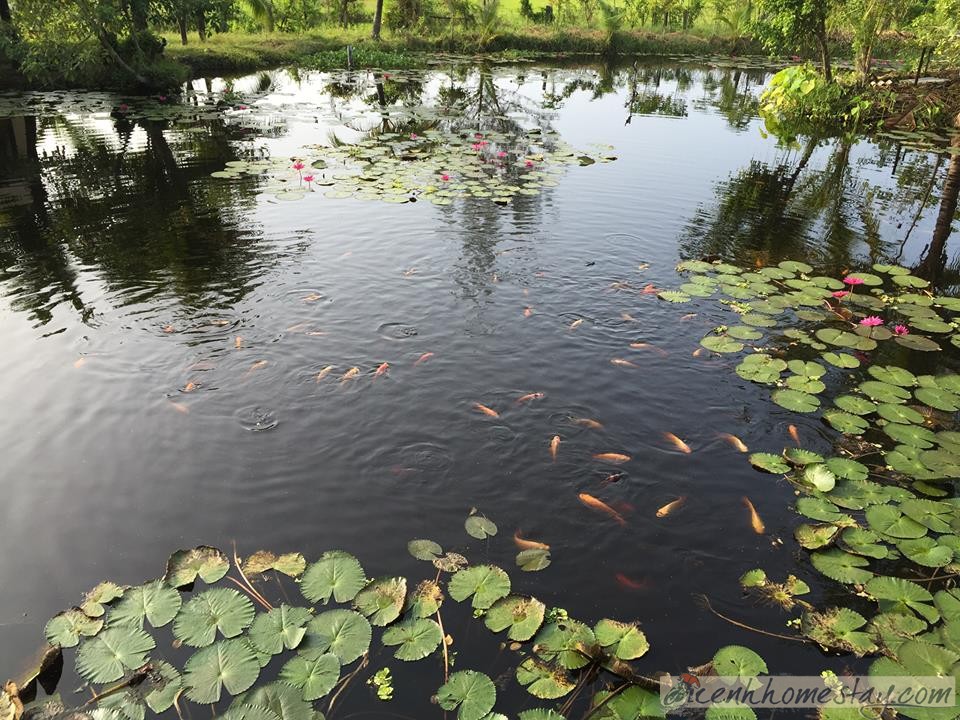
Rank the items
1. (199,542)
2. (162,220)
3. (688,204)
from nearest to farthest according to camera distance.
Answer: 1. (199,542)
2. (162,220)
3. (688,204)

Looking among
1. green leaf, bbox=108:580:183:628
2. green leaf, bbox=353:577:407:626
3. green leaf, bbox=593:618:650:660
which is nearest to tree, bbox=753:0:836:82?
green leaf, bbox=593:618:650:660

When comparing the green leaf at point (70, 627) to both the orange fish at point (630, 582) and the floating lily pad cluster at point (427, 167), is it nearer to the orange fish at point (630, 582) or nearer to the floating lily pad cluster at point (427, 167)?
the orange fish at point (630, 582)

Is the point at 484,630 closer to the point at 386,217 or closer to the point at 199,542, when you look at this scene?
the point at 199,542

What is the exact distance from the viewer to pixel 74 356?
219 inches

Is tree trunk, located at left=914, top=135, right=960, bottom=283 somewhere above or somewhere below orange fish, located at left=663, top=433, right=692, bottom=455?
above

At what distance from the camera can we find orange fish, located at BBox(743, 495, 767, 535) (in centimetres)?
388

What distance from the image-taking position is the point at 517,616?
10.5ft

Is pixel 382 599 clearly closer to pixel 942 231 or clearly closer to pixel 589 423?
pixel 589 423

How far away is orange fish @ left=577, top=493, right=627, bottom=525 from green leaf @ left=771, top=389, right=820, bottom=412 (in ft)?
6.88

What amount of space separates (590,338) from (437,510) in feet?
9.31

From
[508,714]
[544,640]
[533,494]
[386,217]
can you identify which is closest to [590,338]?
[533,494]

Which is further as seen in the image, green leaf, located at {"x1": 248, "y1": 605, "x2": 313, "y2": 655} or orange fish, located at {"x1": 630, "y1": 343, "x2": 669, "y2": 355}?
orange fish, located at {"x1": 630, "y1": 343, "x2": 669, "y2": 355}

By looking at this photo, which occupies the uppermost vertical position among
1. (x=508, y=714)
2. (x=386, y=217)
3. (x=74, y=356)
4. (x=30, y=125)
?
(x=30, y=125)

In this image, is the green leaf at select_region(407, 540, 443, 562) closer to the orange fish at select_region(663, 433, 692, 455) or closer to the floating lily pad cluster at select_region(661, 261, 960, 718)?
the floating lily pad cluster at select_region(661, 261, 960, 718)
